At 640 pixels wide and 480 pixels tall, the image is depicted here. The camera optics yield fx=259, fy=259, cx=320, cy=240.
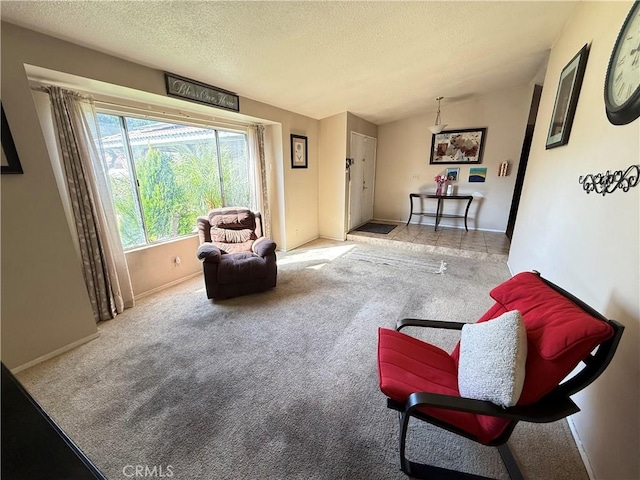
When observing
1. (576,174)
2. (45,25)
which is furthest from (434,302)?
(45,25)

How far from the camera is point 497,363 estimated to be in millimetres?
1016

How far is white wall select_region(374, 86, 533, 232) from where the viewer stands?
15.4ft

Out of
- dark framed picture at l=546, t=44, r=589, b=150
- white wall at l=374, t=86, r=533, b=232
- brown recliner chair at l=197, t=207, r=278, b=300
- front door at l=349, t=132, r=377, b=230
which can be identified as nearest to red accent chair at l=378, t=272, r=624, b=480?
dark framed picture at l=546, t=44, r=589, b=150

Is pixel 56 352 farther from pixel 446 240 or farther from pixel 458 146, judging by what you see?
pixel 458 146

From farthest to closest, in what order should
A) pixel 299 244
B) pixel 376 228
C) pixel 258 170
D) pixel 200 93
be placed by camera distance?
pixel 376 228 < pixel 299 244 < pixel 258 170 < pixel 200 93

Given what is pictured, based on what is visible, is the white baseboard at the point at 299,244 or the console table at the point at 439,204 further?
the console table at the point at 439,204

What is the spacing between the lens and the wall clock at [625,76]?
3.91 feet

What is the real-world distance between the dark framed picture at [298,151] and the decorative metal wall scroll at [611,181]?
3.47 metres

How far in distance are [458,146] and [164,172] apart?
515 cm

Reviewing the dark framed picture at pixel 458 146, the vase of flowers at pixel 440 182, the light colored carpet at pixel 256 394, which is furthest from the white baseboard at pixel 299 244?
the dark framed picture at pixel 458 146

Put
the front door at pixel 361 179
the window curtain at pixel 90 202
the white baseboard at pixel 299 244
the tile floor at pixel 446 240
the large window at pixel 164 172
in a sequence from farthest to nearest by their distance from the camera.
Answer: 1. the front door at pixel 361 179
2. the white baseboard at pixel 299 244
3. the tile floor at pixel 446 240
4. the large window at pixel 164 172
5. the window curtain at pixel 90 202

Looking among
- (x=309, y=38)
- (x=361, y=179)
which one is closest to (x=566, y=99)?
(x=309, y=38)

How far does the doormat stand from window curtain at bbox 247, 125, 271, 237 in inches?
83.7

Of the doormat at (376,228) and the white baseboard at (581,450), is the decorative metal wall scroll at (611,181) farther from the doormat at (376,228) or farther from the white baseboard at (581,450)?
the doormat at (376,228)
